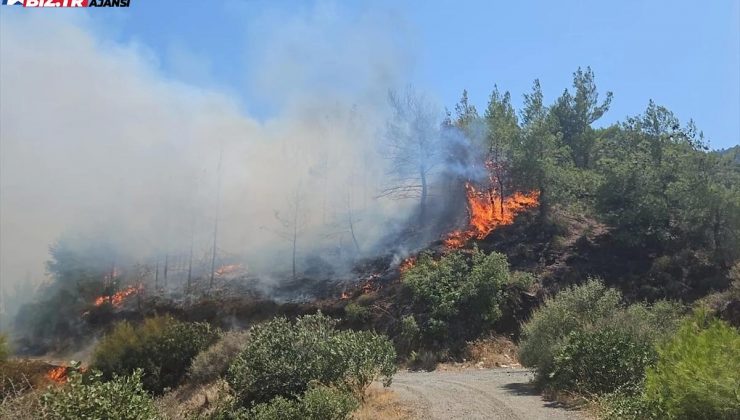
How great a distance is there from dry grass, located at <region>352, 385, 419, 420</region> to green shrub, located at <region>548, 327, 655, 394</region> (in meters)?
4.48

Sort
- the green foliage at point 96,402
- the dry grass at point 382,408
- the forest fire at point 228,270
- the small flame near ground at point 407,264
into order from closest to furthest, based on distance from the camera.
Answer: the green foliage at point 96,402
the dry grass at point 382,408
the small flame near ground at point 407,264
the forest fire at point 228,270

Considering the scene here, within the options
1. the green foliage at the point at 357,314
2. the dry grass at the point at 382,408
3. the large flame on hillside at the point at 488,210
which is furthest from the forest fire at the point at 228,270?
the dry grass at the point at 382,408

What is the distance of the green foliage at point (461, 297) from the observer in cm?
3039

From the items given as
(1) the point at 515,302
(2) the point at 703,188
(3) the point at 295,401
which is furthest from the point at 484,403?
(2) the point at 703,188

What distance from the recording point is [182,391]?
2238cm

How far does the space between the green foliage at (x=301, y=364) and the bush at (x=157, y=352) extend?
9.53 metres

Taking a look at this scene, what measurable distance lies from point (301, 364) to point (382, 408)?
8.03ft

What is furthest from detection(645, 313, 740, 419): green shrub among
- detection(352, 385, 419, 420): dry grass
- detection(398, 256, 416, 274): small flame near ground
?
detection(398, 256, 416, 274): small flame near ground

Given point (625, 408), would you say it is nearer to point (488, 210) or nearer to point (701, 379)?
point (701, 379)

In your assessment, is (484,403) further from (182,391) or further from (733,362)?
(182,391)

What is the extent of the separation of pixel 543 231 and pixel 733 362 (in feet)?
109

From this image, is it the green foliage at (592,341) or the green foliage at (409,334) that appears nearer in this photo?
the green foliage at (592,341)

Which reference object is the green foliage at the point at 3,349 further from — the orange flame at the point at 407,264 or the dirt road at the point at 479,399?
the orange flame at the point at 407,264

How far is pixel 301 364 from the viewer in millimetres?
15133
